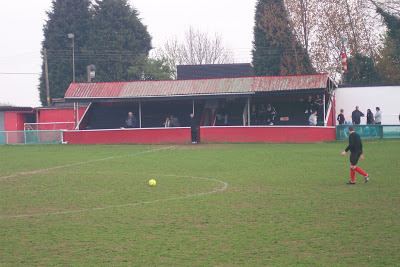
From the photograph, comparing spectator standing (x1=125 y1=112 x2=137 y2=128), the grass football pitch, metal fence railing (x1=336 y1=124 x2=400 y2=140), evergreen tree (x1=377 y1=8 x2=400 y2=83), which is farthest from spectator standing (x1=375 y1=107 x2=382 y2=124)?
spectator standing (x1=125 y1=112 x2=137 y2=128)

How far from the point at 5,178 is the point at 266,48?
47151 mm

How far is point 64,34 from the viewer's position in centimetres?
7531

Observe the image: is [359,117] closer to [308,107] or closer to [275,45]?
[308,107]

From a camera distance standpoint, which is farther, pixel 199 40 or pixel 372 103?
pixel 199 40

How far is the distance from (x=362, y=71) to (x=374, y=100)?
11.1m

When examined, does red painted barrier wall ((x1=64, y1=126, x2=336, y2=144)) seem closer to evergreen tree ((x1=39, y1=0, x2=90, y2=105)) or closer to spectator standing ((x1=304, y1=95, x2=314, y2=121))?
spectator standing ((x1=304, y1=95, x2=314, y2=121))

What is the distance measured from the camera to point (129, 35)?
74625 mm

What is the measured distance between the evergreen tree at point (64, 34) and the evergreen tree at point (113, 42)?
4.88 feet

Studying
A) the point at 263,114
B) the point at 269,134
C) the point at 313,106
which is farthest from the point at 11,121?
the point at 313,106

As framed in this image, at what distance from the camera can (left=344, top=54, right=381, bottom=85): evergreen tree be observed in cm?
5483

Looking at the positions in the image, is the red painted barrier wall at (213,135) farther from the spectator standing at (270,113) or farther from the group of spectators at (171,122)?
the spectator standing at (270,113)

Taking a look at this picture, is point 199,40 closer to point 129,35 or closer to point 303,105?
point 129,35

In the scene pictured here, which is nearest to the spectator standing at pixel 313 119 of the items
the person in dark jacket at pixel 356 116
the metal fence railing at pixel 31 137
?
the person in dark jacket at pixel 356 116

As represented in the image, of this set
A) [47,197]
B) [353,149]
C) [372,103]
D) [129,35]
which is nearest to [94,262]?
[47,197]
